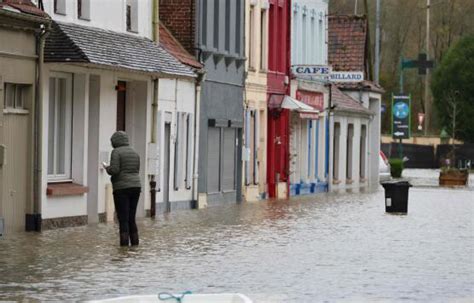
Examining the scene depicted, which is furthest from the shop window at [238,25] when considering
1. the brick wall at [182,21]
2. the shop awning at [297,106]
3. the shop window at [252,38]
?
the shop awning at [297,106]

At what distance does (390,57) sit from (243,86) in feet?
234

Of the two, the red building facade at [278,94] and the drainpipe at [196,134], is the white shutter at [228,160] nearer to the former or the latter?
the drainpipe at [196,134]

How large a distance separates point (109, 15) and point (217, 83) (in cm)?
1026

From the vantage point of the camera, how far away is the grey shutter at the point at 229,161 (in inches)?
1788

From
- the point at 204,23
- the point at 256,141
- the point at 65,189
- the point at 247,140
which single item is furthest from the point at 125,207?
the point at 256,141

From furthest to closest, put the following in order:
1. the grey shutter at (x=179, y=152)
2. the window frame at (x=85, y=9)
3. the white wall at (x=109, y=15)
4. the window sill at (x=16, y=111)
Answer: the grey shutter at (x=179, y=152), the window frame at (x=85, y=9), the white wall at (x=109, y=15), the window sill at (x=16, y=111)

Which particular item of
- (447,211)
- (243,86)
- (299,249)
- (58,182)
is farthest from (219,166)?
(299,249)

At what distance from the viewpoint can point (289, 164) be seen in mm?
54156

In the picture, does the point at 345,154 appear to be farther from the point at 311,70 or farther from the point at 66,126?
the point at 66,126

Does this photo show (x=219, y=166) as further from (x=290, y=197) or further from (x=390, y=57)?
(x=390, y=57)

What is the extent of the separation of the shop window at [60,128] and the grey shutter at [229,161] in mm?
13143

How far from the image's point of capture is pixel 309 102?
190 ft

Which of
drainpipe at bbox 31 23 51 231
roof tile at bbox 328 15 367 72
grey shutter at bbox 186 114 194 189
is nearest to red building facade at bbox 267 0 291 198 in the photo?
grey shutter at bbox 186 114 194 189

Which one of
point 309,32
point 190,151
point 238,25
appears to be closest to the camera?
point 190,151
